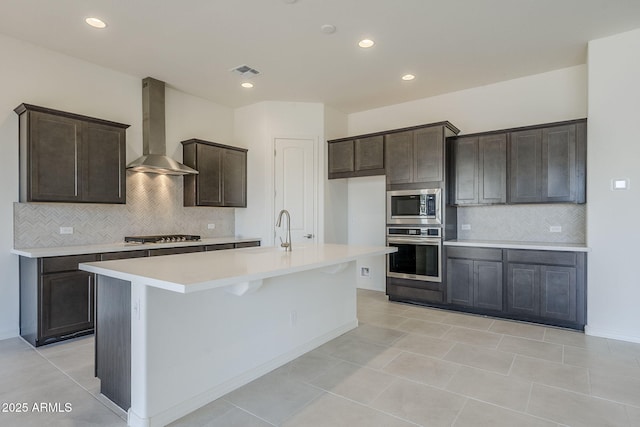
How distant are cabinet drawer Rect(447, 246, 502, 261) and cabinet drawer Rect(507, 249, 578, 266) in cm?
14

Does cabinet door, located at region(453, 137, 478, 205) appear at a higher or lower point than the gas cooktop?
higher

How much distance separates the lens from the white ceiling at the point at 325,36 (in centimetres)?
302

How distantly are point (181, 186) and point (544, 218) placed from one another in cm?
489

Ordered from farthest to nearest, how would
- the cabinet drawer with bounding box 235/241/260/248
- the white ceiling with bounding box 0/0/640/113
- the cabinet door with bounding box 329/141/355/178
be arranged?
the cabinet door with bounding box 329/141/355/178, the cabinet drawer with bounding box 235/241/260/248, the white ceiling with bounding box 0/0/640/113

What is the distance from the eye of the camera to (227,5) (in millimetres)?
2986

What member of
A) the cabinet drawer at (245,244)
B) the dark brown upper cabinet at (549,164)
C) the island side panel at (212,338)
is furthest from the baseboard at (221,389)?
the dark brown upper cabinet at (549,164)


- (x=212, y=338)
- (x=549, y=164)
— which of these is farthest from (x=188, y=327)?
(x=549, y=164)

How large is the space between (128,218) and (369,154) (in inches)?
134

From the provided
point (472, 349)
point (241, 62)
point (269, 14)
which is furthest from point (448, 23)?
point (472, 349)

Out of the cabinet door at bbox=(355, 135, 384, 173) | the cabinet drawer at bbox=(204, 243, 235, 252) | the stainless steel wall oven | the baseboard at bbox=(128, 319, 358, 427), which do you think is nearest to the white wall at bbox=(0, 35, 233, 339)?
the cabinet drawer at bbox=(204, 243, 235, 252)

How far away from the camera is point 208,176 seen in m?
5.06

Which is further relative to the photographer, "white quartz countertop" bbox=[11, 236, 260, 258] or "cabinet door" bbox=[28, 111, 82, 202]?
"cabinet door" bbox=[28, 111, 82, 202]

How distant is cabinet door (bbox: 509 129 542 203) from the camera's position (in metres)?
4.10

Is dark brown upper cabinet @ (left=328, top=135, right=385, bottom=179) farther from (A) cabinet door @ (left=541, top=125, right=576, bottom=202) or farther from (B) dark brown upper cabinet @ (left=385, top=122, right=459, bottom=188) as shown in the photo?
(A) cabinet door @ (left=541, top=125, right=576, bottom=202)
